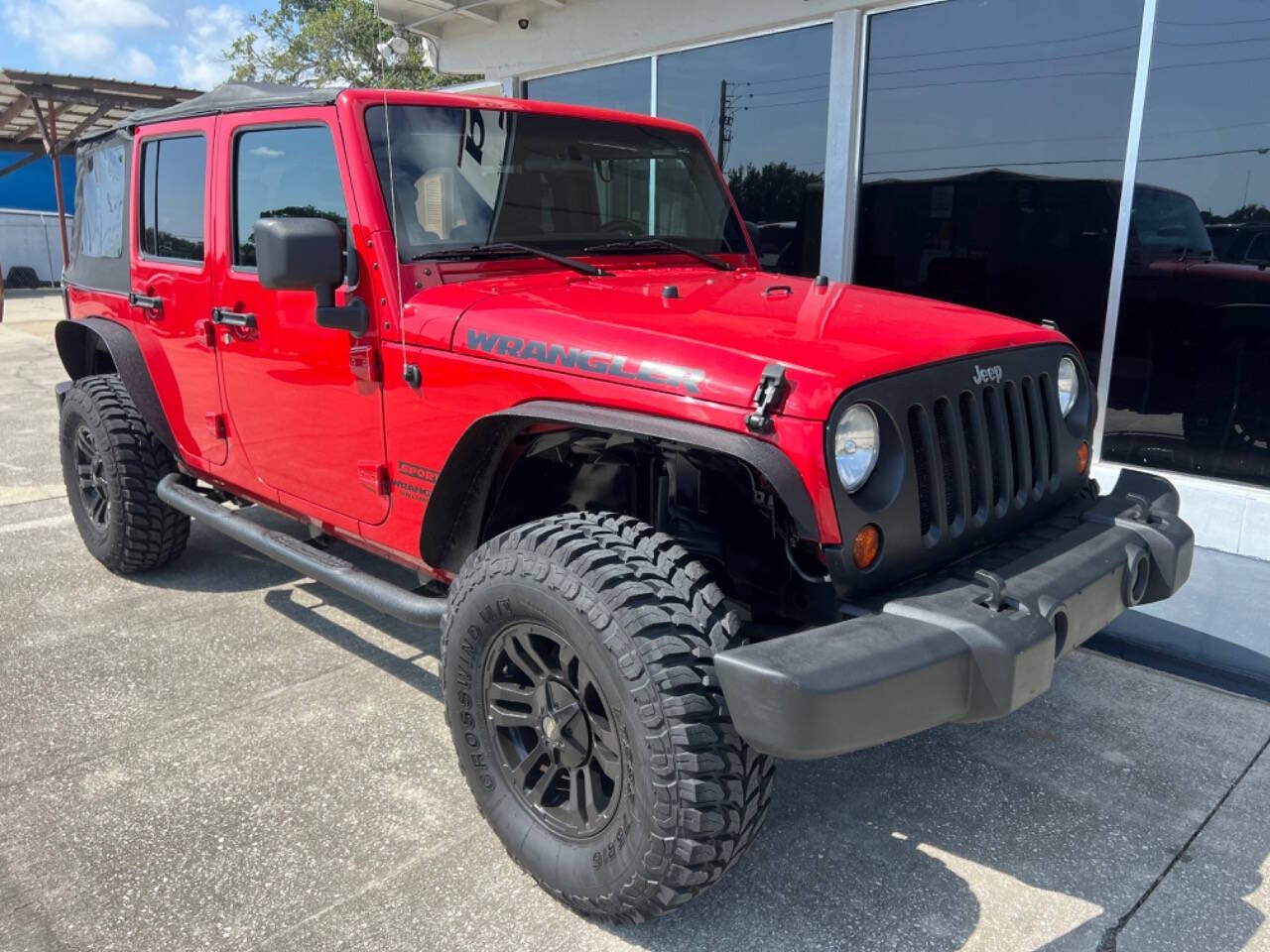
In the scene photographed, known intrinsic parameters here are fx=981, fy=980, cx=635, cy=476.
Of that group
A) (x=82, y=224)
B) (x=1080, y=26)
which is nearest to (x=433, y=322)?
(x=82, y=224)

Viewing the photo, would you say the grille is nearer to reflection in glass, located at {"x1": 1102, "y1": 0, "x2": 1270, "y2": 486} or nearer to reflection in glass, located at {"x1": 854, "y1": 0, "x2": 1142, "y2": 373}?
reflection in glass, located at {"x1": 1102, "y1": 0, "x2": 1270, "y2": 486}

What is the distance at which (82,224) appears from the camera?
16.0 ft

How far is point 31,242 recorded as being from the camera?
76.7 ft

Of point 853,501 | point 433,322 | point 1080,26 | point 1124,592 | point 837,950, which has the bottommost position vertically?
point 837,950

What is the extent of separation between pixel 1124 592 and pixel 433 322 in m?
1.98

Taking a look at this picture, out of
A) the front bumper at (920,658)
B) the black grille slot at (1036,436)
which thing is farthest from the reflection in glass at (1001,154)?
the front bumper at (920,658)

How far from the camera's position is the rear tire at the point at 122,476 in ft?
14.0

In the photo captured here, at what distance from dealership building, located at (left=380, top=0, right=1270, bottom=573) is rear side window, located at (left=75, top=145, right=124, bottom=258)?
2.82m

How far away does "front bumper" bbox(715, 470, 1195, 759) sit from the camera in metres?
1.85

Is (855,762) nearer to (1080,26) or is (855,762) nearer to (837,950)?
(837,950)

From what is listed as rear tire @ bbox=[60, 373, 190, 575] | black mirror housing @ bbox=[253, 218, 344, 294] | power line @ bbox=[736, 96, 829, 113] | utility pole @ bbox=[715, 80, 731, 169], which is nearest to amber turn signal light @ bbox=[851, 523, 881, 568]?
black mirror housing @ bbox=[253, 218, 344, 294]

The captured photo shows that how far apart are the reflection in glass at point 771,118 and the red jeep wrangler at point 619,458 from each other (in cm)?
295

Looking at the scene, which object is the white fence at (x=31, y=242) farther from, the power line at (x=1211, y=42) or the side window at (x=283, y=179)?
the power line at (x=1211, y=42)

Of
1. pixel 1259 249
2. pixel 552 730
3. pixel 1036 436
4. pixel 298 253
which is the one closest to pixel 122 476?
pixel 298 253
